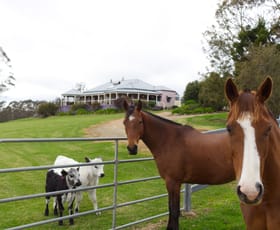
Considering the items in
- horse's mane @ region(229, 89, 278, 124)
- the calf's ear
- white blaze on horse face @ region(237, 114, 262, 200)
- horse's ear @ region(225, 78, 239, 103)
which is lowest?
the calf's ear

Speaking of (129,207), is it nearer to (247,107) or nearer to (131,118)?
(131,118)

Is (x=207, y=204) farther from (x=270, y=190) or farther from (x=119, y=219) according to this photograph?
(x=270, y=190)

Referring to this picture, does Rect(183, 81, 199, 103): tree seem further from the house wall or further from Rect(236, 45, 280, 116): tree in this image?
Rect(236, 45, 280, 116): tree

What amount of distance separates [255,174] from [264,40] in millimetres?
25750

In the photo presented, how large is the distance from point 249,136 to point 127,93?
163 ft

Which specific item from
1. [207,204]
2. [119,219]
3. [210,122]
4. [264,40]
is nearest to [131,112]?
[119,219]

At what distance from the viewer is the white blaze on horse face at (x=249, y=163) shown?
1.80 m

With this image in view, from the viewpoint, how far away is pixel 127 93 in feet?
169

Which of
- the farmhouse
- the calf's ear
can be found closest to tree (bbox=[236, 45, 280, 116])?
the calf's ear

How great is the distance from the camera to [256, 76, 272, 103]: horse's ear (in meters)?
2.11

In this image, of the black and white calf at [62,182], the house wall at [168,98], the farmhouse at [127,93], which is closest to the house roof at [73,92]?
the farmhouse at [127,93]

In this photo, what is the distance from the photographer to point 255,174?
6.04 ft

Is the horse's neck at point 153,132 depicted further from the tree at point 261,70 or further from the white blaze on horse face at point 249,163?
the tree at point 261,70

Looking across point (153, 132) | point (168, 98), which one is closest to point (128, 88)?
point (168, 98)
